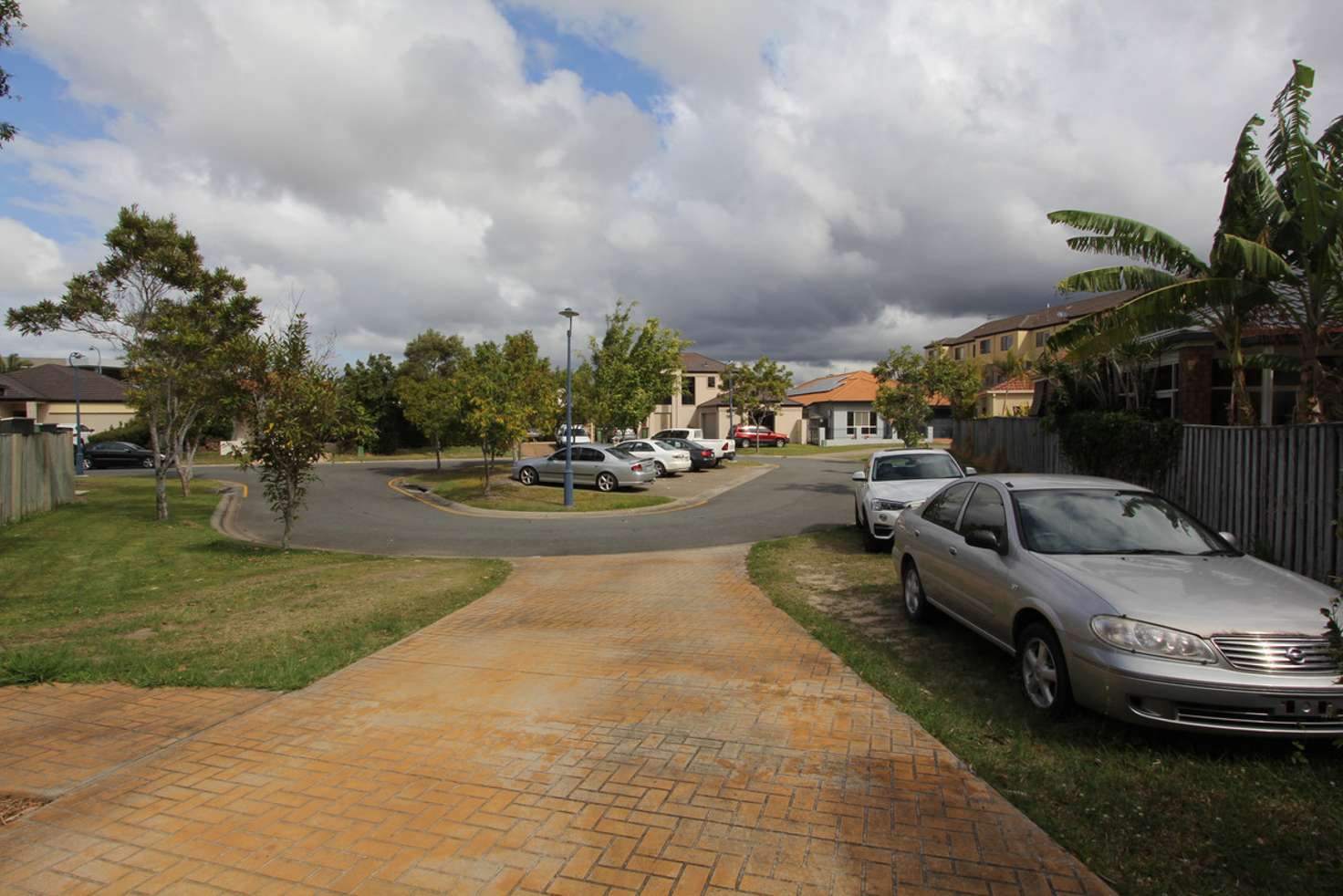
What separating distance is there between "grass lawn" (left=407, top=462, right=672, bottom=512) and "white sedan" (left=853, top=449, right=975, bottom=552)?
9.04 metres

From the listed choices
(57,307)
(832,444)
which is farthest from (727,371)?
(57,307)

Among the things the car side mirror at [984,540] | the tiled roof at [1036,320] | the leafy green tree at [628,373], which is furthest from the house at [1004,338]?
the car side mirror at [984,540]

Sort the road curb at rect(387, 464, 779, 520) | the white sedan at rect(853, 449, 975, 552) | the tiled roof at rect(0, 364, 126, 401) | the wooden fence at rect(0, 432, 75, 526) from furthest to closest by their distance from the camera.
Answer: the tiled roof at rect(0, 364, 126, 401), the road curb at rect(387, 464, 779, 520), the wooden fence at rect(0, 432, 75, 526), the white sedan at rect(853, 449, 975, 552)

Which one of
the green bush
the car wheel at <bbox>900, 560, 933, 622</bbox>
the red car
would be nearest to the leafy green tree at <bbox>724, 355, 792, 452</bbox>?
the red car

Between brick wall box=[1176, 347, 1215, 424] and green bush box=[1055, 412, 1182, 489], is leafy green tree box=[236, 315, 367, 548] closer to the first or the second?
green bush box=[1055, 412, 1182, 489]

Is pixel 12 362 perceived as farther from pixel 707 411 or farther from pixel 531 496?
pixel 531 496

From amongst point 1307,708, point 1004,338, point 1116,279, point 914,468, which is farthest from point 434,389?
point 1004,338

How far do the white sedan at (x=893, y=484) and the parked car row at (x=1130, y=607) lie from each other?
448cm

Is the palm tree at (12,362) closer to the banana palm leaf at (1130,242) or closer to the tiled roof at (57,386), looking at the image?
the tiled roof at (57,386)

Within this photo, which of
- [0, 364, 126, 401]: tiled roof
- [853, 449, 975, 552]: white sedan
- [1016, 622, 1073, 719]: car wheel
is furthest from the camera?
[0, 364, 126, 401]: tiled roof

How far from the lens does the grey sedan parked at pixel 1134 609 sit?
4008 millimetres

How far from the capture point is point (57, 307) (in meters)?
17.3

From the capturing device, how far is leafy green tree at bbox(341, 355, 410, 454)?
51344 millimetres

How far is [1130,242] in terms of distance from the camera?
10.9 metres
